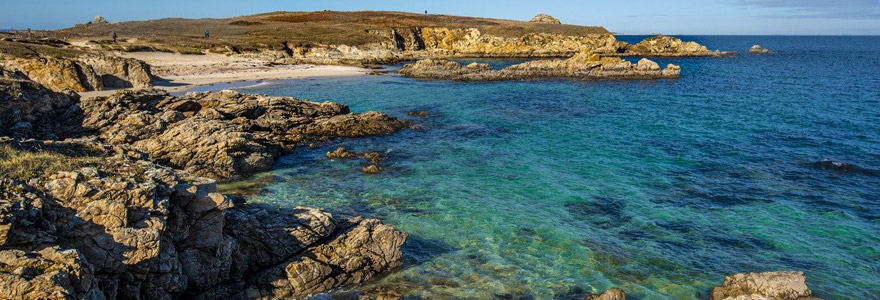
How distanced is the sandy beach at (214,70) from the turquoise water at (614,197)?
83.7 ft

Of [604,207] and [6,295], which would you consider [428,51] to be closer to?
[604,207]

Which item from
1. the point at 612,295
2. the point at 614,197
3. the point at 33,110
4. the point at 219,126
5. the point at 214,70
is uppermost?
the point at 214,70

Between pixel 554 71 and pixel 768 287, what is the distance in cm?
6607

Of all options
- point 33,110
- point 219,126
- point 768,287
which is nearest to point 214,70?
point 33,110

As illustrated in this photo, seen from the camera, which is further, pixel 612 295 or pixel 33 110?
pixel 33 110

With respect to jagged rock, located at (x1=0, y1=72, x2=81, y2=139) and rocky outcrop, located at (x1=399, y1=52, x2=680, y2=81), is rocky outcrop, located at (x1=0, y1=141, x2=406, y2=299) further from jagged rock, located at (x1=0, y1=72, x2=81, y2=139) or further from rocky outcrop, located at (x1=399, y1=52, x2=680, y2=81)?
rocky outcrop, located at (x1=399, y1=52, x2=680, y2=81)

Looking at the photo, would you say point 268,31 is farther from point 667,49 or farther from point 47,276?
point 47,276

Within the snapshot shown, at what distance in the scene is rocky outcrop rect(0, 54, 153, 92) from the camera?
38.5 m

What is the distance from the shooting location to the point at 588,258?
1558cm

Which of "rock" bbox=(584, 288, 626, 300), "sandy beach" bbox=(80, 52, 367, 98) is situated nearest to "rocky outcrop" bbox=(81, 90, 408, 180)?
"rock" bbox=(584, 288, 626, 300)

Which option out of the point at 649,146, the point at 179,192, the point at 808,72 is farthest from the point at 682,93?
the point at 179,192

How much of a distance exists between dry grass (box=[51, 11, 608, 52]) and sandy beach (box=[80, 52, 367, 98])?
6501 mm

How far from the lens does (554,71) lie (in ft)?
251

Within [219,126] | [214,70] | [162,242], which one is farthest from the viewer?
[214,70]
